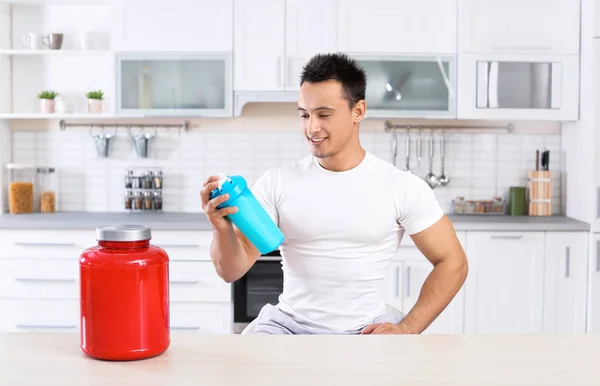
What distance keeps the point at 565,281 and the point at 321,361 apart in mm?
2714

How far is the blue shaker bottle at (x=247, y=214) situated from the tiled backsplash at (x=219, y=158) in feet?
9.30

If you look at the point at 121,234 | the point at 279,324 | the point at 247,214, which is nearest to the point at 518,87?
the point at 279,324

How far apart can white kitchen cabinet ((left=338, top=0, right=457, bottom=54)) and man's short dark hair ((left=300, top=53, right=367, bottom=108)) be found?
1721mm

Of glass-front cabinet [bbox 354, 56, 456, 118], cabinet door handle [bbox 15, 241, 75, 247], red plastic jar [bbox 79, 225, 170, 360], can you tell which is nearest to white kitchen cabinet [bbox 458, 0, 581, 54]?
glass-front cabinet [bbox 354, 56, 456, 118]

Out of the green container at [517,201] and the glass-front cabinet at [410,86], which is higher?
the glass-front cabinet at [410,86]

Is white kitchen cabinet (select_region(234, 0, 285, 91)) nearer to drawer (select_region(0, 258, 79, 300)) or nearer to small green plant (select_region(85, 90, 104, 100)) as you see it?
small green plant (select_region(85, 90, 104, 100))

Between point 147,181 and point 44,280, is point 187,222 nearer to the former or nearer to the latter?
point 147,181

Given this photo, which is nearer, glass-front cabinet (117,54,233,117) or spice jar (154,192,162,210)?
glass-front cabinet (117,54,233,117)

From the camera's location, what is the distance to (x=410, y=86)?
3.94 metres

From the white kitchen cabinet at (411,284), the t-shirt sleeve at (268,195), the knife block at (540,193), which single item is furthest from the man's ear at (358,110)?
the knife block at (540,193)

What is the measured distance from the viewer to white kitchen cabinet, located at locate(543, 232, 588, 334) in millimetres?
3721

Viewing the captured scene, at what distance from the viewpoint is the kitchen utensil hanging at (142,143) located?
420cm

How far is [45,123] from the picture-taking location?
4312mm

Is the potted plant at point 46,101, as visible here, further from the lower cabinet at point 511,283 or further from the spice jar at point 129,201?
the lower cabinet at point 511,283
